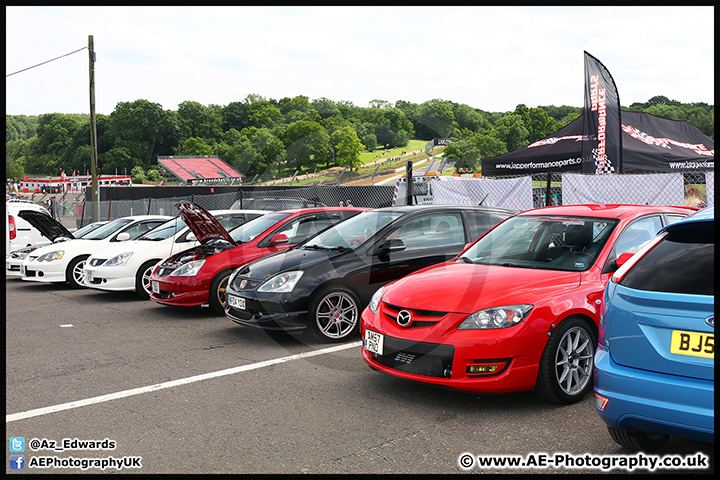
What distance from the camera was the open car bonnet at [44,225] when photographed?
43.1 feet

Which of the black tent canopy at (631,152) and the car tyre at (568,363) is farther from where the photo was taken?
the black tent canopy at (631,152)

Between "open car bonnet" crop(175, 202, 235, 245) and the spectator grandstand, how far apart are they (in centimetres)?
8374

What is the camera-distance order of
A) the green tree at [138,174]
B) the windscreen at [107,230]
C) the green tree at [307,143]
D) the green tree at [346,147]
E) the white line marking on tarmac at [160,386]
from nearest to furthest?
1. the white line marking on tarmac at [160,386]
2. the windscreen at [107,230]
3. the green tree at [346,147]
4. the green tree at [307,143]
5. the green tree at [138,174]

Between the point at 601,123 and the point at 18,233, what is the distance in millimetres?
12899

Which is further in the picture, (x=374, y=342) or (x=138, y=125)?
(x=138, y=125)

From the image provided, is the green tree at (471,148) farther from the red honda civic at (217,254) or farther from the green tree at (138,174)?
the green tree at (138,174)

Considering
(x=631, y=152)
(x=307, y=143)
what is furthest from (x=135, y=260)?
(x=307, y=143)

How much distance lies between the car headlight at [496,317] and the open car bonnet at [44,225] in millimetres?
11490

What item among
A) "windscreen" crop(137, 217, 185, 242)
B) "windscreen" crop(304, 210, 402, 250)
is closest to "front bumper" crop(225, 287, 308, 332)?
"windscreen" crop(304, 210, 402, 250)

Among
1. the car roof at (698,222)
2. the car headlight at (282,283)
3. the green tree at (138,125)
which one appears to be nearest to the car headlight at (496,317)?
the car roof at (698,222)

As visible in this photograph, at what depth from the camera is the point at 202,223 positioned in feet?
26.9

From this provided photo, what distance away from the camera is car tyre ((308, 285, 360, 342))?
20.7ft

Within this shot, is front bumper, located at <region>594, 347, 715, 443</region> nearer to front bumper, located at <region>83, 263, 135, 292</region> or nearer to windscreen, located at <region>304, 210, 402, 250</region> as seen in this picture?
windscreen, located at <region>304, 210, 402, 250</region>

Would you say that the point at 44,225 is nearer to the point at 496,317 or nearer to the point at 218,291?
the point at 218,291
